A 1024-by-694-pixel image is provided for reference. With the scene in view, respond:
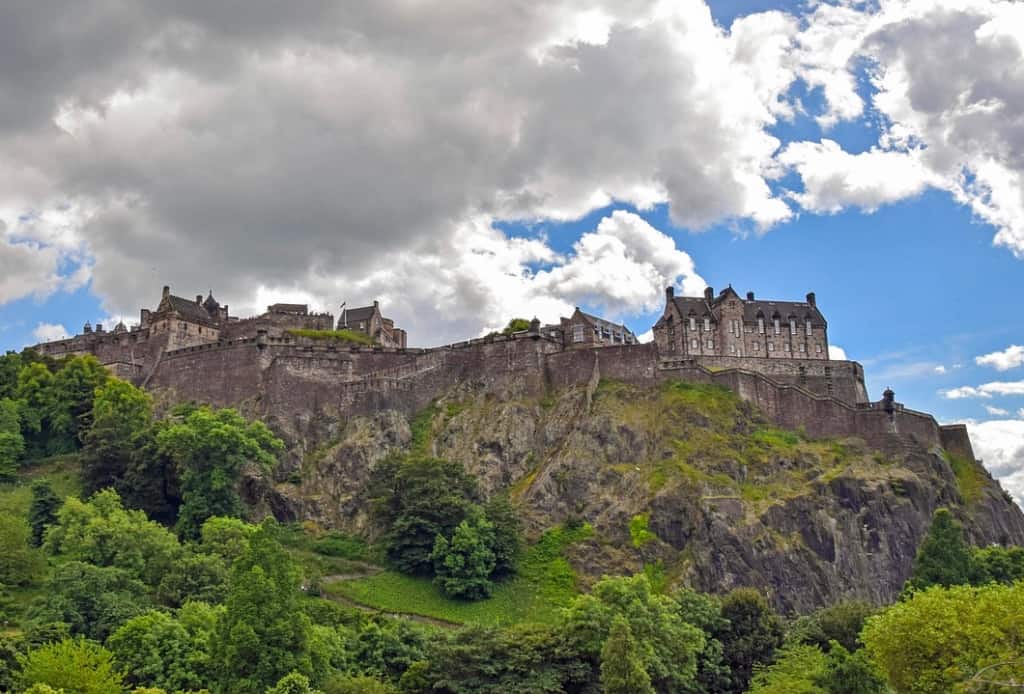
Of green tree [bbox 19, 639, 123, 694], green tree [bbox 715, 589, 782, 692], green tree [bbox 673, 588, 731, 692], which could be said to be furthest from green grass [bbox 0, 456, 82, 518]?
green tree [bbox 715, 589, 782, 692]

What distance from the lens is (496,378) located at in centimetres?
9419

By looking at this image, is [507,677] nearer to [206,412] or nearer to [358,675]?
[358,675]

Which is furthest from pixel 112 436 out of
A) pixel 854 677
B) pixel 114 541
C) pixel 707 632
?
pixel 854 677

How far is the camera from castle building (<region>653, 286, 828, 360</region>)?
99.9 metres

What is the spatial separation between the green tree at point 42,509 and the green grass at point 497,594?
843 inches

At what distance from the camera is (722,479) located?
267 feet

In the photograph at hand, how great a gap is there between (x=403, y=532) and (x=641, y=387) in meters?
23.8

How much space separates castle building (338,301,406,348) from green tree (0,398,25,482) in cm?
3095

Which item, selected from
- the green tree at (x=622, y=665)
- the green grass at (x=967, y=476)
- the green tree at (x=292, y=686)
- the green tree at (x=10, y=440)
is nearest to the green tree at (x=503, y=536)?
the green tree at (x=622, y=665)

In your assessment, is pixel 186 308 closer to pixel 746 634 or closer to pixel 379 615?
pixel 379 615

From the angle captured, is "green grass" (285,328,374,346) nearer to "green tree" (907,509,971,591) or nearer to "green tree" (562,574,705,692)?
"green tree" (562,574,705,692)

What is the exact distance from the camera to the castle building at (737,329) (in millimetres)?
99875

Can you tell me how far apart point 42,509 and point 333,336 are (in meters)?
30.8

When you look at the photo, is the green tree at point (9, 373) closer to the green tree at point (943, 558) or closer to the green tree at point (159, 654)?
the green tree at point (159, 654)
